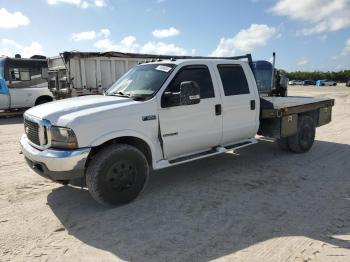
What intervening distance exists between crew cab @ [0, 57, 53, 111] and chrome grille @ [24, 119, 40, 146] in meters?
11.3

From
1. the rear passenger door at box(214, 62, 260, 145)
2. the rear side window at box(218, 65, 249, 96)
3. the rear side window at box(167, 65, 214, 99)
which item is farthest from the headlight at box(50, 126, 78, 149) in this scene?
the rear side window at box(218, 65, 249, 96)

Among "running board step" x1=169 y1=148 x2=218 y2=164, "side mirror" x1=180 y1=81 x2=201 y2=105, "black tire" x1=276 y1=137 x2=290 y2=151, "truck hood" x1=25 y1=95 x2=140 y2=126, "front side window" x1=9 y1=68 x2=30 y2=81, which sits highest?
"front side window" x1=9 y1=68 x2=30 y2=81

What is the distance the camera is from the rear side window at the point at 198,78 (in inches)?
206

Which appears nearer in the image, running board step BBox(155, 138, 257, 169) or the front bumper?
the front bumper

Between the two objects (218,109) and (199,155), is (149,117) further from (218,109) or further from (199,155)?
(218,109)

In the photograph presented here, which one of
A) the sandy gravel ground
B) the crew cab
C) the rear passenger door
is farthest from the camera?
the crew cab

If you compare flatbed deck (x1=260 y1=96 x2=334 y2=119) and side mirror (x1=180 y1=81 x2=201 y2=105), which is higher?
side mirror (x1=180 y1=81 x2=201 y2=105)

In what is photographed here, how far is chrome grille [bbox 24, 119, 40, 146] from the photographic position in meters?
4.59

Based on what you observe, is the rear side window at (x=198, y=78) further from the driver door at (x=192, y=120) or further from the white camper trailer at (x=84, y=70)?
the white camper trailer at (x=84, y=70)

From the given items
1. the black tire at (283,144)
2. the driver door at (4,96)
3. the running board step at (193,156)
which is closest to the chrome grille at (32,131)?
the running board step at (193,156)

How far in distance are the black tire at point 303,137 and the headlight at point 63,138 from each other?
4839mm

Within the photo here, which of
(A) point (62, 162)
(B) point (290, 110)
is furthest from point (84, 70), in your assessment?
(A) point (62, 162)

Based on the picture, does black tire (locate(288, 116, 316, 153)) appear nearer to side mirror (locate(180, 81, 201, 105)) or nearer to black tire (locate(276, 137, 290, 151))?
black tire (locate(276, 137, 290, 151))

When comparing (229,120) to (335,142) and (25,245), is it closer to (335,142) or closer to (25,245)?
(25,245)
